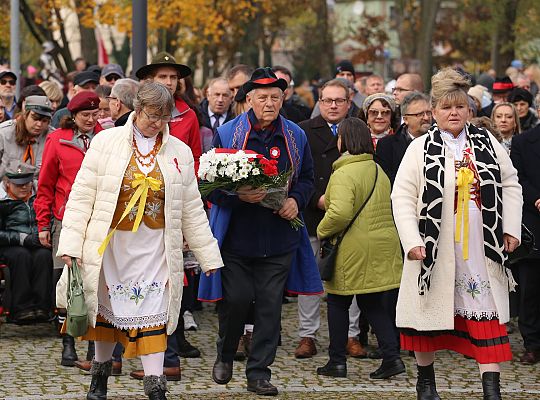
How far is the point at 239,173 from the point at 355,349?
2723 mm

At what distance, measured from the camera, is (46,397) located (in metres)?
8.83

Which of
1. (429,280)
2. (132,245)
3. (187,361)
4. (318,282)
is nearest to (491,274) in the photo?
(429,280)

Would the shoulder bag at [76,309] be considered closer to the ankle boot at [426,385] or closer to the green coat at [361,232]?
the ankle boot at [426,385]

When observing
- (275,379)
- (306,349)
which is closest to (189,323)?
(306,349)

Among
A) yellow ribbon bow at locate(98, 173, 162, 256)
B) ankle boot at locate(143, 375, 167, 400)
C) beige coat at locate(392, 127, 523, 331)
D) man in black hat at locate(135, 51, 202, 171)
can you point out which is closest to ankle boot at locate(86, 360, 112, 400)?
ankle boot at locate(143, 375, 167, 400)

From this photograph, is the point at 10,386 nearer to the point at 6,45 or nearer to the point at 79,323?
the point at 79,323

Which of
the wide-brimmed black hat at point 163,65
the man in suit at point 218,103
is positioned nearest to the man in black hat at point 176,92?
the wide-brimmed black hat at point 163,65

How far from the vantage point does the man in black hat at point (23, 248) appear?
1145 cm

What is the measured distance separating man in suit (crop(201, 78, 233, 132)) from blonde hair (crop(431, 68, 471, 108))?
4.46 metres

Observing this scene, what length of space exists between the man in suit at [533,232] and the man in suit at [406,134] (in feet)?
2.61

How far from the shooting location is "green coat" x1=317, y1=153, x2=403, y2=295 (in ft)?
32.2

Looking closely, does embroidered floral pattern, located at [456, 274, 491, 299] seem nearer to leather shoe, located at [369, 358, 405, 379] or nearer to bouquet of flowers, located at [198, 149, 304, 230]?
bouquet of flowers, located at [198, 149, 304, 230]

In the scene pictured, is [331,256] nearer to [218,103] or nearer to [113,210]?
[113,210]

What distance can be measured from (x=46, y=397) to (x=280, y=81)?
108 inches
